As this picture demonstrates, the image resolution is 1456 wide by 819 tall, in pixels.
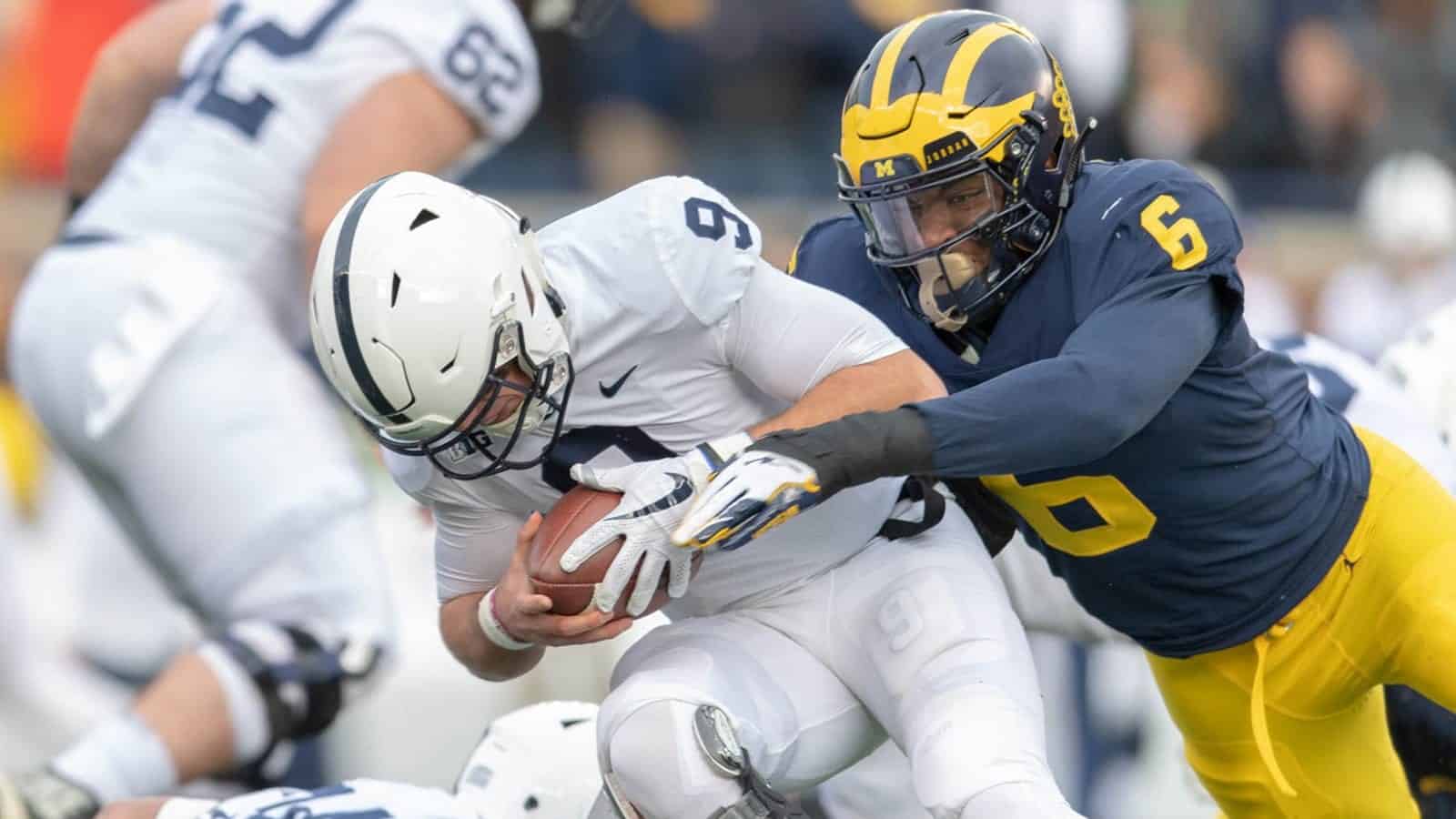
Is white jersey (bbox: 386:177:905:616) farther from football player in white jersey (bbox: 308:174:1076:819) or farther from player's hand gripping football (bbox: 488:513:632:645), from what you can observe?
player's hand gripping football (bbox: 488:513:632:645)

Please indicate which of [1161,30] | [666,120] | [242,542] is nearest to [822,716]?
[242,542]

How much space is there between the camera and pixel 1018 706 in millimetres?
3338

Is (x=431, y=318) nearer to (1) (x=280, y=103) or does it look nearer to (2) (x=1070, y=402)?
(2) (x=1070, y=402)

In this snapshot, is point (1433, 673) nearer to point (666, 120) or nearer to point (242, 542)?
point (242, 542)

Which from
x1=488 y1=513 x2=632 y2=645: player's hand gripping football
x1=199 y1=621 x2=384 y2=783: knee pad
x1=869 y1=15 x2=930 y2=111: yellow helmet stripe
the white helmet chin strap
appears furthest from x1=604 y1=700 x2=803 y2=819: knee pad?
x1=199 y1=621 x2=384 y2=783: knee pad

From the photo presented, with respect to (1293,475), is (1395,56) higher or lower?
lower

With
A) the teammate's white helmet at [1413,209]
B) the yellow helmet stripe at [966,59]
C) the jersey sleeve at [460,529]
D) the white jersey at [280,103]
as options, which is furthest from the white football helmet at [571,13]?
the teammate's white helmet at [1413,209]

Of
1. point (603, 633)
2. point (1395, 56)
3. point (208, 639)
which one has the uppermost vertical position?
point (603, 633)

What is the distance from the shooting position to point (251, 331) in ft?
15.4

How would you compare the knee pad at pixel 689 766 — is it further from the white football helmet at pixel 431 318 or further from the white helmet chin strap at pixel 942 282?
the white helmet chin strap at pixel 942 282

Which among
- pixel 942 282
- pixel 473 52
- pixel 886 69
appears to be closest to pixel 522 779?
pixel 942 282

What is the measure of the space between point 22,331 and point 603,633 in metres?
2.05

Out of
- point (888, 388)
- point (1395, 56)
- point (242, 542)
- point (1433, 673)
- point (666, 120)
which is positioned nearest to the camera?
point (888, 388)

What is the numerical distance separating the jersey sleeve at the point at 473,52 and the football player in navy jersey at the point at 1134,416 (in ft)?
3.53
